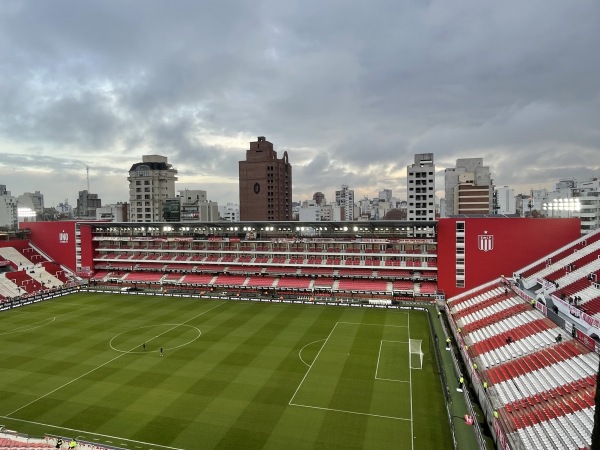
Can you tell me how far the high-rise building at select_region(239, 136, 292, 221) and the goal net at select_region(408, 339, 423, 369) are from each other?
252 ft

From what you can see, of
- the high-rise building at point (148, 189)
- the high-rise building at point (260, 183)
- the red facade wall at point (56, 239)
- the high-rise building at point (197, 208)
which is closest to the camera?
the red facade wall at point (56, 239)

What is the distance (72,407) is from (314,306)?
33.1 m

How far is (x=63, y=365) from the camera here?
34.1 m

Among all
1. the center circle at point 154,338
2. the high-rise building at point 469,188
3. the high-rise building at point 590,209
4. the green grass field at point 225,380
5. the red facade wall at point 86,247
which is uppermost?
the high-rise building at point 469,188

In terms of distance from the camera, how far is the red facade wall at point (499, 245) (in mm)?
50031

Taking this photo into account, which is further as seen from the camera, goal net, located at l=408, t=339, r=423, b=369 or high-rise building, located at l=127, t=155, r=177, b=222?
high-rise building, located at l=127, t=155, r=177, b=222

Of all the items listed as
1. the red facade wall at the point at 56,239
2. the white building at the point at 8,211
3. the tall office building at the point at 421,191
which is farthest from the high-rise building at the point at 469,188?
the white building at the point at 8,211

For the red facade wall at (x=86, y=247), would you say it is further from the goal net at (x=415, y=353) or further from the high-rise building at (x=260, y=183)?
the goal net at (x=415, y=353)

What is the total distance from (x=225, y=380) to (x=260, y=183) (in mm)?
84364

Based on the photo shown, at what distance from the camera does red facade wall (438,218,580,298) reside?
50.0 m

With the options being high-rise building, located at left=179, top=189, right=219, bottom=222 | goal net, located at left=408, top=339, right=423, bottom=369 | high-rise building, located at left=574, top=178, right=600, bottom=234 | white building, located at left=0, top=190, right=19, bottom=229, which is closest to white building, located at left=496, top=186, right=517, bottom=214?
high-rise building, located at left=574, top=178, right=600, bottom=234

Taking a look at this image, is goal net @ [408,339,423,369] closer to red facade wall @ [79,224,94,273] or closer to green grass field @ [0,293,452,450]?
green grass field @ [0,293,452,450]

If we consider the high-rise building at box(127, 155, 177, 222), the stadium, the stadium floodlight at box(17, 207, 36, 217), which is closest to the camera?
the stadium

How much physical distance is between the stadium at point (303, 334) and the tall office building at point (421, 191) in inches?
1298
